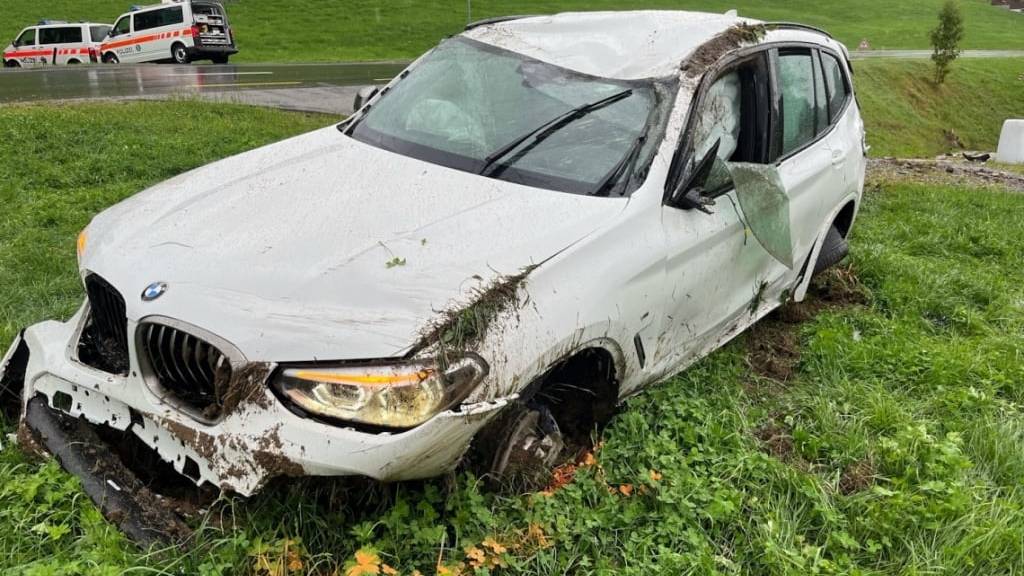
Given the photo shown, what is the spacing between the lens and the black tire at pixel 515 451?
8.69 feet

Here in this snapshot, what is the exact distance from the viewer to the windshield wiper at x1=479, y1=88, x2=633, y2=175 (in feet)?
10.2

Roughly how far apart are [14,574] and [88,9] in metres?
37.7

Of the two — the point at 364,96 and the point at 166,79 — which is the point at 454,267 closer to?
the point at 364,96

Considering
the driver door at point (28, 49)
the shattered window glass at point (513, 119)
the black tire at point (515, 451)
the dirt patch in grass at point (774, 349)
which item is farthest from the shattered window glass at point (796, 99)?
the driver door at point (28, 49)

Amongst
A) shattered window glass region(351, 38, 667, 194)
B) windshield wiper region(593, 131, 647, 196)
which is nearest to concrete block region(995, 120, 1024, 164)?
shattered window glass region(351, 38, 667, 194)

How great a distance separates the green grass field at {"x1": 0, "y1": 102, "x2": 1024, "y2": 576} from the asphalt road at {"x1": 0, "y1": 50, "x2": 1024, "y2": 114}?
850 centimetres

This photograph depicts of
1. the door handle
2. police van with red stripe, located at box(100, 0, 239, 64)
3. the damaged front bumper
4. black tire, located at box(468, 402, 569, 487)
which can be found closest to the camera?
the damaged front bumper

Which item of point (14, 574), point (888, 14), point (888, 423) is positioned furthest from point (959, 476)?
point (888, 14)

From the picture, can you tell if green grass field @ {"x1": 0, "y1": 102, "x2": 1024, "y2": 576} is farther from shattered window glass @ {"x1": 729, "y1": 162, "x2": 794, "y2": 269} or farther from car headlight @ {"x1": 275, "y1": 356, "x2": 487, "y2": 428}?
shattered window glass @ {"x1": 729, "y1": 162, "x2": 794, "y2": 269}

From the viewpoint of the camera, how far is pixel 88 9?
109ft

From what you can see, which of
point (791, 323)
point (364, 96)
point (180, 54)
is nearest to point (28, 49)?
point (180, 54)

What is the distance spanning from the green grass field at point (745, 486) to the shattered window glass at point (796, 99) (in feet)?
3.63

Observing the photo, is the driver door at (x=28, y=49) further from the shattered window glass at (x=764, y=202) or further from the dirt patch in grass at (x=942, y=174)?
the shattered window glass at (x=764, y=202)

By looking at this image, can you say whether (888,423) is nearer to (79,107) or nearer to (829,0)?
(79,107)
